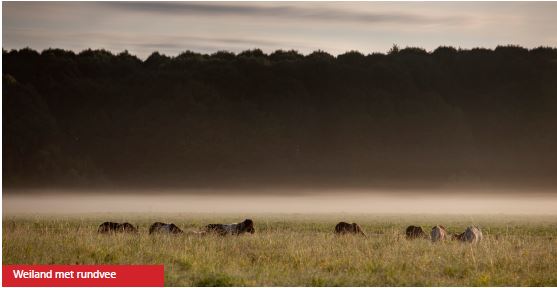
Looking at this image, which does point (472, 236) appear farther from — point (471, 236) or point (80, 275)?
point (80, 275)

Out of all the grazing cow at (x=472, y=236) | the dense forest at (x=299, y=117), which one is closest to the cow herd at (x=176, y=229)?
the grazing cow at (x=472, y=236)

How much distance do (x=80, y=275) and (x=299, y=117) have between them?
72.2m

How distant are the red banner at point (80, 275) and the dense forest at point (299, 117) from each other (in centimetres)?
5951

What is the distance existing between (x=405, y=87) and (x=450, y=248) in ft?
235

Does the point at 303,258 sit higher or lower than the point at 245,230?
lower

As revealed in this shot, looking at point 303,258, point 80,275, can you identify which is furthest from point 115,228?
point 303,258

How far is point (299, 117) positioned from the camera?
295ft

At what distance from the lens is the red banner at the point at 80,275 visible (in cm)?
1786

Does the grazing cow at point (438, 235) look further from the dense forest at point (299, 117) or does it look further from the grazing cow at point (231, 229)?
the dense forest at point (299, 117)

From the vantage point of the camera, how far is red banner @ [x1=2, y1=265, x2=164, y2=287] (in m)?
17.9

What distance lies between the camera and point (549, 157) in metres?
88.1

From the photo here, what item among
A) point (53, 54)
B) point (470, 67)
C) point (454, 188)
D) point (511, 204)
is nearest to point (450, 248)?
point (511, 204)

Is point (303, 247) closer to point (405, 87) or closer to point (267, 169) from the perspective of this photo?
point (267, 169)

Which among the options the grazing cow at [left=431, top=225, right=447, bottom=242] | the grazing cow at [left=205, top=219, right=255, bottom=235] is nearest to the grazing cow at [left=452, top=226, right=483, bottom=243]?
the grazing cow at [left=431, top=225, right=447, bottom=242]
